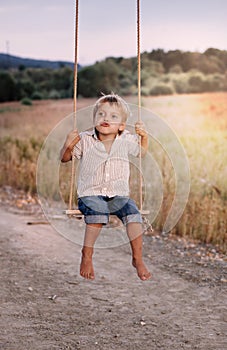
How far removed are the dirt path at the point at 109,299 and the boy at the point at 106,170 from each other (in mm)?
1590

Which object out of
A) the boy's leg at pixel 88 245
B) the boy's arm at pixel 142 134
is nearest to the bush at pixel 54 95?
the boy's arm at pixel 142 134

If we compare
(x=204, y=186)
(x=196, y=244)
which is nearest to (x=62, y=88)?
(x=204, y=186)

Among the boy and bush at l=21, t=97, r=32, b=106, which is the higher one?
bush at l=21, t=97, r=32, b=106

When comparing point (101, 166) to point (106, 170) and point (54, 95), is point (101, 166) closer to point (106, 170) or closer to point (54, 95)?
point (106, 170)

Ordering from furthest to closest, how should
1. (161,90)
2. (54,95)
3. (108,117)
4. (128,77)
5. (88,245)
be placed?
(54,95) → (128,77) → (161,90) → (88,245) → (108,117)

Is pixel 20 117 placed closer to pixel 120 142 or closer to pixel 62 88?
pixel 62 88

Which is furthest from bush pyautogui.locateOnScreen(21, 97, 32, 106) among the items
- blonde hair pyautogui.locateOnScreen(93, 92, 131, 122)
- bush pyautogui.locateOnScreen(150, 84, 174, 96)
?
blonde hair pyautogui.locateOnScreen(93, 92, 131, 122)

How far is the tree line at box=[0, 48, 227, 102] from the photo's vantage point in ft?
48.2

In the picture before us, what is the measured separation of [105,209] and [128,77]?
13.5 meters

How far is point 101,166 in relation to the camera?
131 inches

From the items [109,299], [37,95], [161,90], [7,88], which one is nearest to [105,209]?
[109,299]

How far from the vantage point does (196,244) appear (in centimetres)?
752

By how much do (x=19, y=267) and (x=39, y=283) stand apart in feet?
1.68

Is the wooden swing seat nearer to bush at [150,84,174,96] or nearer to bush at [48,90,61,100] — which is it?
bush at [150,84,174,96]
